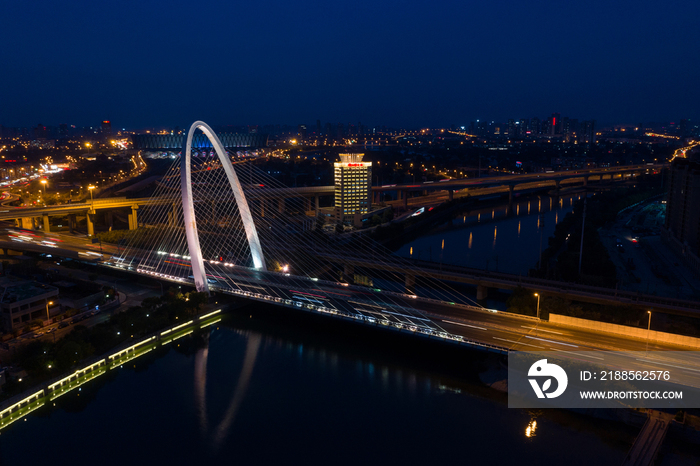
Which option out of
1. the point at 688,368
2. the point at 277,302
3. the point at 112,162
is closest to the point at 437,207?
the point at 277,302

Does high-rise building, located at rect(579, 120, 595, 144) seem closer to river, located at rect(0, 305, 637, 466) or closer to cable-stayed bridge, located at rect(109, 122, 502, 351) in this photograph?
cable-stayed bridge, located at rect(109, 122, 502, 351)

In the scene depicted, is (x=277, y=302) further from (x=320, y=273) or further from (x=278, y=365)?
(x=320, y=273)

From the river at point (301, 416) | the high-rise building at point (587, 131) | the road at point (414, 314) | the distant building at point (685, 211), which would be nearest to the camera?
the river at point (301, 416)

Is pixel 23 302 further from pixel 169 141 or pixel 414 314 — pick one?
pixel 169 141

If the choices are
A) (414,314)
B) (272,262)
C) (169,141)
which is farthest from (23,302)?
(169,141)

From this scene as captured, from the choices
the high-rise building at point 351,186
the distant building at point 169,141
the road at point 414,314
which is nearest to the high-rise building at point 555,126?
the distant building at point 169,141

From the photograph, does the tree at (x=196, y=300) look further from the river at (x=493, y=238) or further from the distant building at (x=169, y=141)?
the distant building at (x=169, y=141)

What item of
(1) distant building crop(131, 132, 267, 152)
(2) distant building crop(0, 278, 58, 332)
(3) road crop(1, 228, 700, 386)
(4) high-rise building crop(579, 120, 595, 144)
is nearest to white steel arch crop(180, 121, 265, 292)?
(3) road crop(1, 228, 700, 386)
